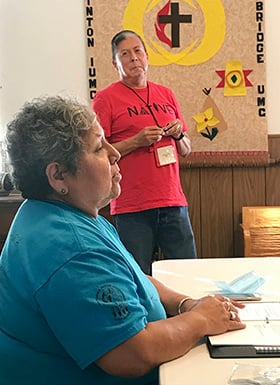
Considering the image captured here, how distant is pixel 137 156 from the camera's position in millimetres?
2705

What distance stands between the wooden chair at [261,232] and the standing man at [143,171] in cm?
80

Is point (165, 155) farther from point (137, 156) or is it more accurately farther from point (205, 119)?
point (205, 119)

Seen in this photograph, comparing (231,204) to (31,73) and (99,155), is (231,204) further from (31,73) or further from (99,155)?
(99,155)

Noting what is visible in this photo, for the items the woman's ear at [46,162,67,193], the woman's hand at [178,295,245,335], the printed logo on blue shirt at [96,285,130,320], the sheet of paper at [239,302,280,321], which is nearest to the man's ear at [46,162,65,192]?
the woman's ear at [46,162,67,193]

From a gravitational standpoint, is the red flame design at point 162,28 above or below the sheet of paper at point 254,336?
above

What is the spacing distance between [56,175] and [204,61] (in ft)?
8.41

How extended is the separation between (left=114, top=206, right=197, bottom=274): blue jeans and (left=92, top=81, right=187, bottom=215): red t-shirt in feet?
0.12

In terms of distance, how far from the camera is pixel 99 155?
136 cm

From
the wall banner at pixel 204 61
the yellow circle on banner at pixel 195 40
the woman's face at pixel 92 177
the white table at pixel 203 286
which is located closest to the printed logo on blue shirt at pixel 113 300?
the white table at pixel 203 286

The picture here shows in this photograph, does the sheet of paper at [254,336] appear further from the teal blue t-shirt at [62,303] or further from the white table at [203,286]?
the teal blue t-shirt at [62,303]

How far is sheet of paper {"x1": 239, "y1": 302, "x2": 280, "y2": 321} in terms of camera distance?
140 centimetres

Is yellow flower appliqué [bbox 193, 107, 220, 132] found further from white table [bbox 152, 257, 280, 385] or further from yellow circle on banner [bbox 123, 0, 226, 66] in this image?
white table [bbox 152, 257, 280, 385]

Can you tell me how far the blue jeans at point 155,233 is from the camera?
2.68 metres

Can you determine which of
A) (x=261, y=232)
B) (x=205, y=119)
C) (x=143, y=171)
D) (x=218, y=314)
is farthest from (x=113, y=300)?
(x=205, y=119)
